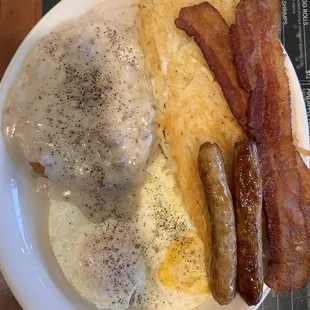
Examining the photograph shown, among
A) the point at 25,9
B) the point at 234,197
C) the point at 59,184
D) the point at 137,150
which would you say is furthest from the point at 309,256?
the point at 25,9

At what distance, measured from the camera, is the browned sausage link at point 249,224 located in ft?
6.12

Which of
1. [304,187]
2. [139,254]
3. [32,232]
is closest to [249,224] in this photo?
[304,187]

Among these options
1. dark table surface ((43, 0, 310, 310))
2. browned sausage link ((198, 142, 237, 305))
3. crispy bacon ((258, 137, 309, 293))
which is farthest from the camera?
dark table surface ((43, 0, 310, 310))

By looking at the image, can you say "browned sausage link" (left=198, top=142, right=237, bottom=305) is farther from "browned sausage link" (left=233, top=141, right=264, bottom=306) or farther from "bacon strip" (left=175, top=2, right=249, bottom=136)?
"bacon strip" (left=175, top=2, right=249, bottom=136)

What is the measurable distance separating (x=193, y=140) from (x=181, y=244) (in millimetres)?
538

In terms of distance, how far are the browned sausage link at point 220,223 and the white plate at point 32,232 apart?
27cm

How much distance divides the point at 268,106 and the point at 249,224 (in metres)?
0.61

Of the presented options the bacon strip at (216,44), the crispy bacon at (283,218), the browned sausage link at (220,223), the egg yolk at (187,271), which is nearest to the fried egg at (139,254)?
the egg yolk at (187,271)

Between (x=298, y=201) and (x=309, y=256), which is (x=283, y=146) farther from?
(x=309, y=256)

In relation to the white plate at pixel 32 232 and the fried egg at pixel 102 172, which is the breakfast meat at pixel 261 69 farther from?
the fried egg at pixel 102 172

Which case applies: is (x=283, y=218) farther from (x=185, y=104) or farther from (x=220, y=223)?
(x=185, y=104)

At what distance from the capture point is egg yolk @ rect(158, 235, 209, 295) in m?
2.07

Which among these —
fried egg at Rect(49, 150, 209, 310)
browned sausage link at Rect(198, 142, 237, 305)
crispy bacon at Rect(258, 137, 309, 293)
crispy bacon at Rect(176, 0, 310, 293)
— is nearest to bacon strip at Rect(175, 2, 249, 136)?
crispy bacon at Rect(176, 0, 310, 293)

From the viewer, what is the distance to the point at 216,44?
2096 millimetres
